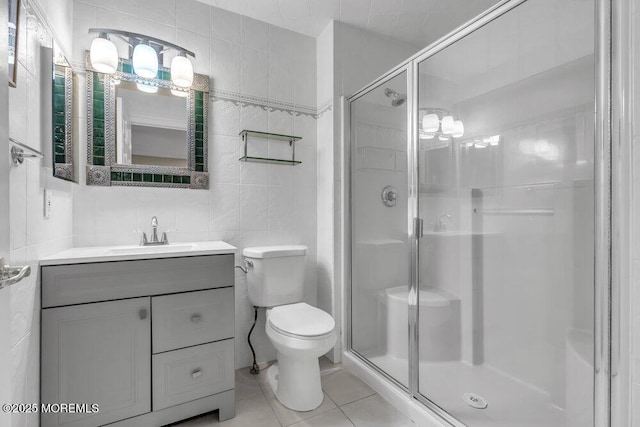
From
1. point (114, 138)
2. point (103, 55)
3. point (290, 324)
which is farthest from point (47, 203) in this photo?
point (290, 324)

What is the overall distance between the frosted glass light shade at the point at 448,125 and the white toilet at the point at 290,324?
1.08 m

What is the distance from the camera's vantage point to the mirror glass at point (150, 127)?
1.73 metres

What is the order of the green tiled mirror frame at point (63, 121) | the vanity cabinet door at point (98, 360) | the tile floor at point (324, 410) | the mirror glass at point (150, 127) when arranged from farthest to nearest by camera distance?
the mirror glass at point (150, 127)
the tile floor at point (324, 410)
the green tiled mirror frame at point (63, 121)
the vanity cabinet door at point (98, 360)

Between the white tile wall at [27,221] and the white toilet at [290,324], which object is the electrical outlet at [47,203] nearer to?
the white tile wall at [27,221]

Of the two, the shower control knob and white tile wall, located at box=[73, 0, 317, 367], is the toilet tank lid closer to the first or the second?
white tile wall, located at box=[73, 0, 317, 367]

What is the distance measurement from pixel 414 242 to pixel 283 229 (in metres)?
0.94

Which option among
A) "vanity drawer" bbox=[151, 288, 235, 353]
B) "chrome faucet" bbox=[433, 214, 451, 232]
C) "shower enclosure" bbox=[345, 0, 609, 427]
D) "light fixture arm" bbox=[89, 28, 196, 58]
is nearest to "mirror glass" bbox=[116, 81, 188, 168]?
"light fixture arm" bbox=[89, 28, 196, 58]

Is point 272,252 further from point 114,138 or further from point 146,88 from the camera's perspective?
point 146,88

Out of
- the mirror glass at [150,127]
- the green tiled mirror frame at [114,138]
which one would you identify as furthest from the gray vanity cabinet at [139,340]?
the mirror glass at [150,127]

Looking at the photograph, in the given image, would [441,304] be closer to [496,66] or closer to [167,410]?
[496,66]

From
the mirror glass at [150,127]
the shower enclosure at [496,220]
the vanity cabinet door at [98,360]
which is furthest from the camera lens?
the mirror glass at [150,127]

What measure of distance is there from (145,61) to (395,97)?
1.42 m

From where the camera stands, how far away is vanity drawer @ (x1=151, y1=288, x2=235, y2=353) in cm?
140

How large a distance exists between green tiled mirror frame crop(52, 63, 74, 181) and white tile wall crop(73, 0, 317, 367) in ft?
0.55
